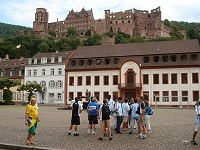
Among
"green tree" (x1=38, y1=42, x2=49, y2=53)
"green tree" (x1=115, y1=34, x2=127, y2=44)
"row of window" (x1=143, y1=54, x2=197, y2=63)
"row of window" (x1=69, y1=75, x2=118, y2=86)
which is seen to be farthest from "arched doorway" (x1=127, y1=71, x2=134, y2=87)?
"green tree" (x1=115, y1=34, x2=127, y2=44)

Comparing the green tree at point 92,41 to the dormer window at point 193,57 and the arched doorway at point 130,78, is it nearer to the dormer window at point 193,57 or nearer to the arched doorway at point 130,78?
the arched doorway at point 130,78

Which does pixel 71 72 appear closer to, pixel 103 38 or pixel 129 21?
pixel 103 38

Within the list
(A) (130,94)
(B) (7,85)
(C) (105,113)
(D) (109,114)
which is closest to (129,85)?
(A) (130,94)

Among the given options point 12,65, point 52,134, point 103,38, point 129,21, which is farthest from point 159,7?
point 52,134

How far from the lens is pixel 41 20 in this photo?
168000 millimetres

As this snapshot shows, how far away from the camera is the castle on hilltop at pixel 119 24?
132 meters

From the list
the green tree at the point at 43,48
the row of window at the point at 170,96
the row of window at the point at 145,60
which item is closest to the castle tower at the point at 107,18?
the green tree at the point at 43,48

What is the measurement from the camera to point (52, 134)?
1274 centimetres

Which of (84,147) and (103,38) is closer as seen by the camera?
(84,147)

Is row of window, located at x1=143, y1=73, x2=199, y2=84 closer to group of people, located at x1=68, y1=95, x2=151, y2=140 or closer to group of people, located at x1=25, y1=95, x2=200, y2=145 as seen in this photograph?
group of people, located at x1=25, y1=95, x2=200, y2=145

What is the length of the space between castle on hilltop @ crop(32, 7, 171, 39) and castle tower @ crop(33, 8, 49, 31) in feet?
20.1

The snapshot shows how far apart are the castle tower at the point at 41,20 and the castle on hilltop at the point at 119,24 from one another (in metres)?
6.12

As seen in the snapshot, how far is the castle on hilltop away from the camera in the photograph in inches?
5217

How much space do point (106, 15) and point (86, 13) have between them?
17012 mm
